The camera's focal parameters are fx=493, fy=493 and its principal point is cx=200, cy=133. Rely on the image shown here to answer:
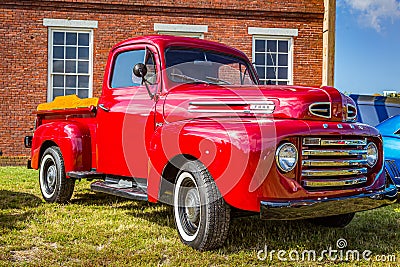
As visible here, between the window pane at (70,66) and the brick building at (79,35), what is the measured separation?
25mm

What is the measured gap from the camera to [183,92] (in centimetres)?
472

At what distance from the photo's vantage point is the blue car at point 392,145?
21.0ft

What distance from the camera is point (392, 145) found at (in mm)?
6695

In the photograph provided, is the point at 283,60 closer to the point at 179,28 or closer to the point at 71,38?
the point at 179,28

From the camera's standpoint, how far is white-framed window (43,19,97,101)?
1259 centimetres

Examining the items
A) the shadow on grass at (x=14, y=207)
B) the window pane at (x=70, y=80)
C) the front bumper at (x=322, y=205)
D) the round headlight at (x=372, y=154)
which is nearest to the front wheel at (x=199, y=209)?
the front bumper at (x=322, y=205)

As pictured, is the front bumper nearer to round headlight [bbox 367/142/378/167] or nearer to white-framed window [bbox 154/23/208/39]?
round headlight [bbox 367/142/378/167]

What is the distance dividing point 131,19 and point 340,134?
9.74 meters

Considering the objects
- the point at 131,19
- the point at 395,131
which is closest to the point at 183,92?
the point at 395,131

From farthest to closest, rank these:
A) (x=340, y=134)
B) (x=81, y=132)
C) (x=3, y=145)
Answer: (x=3, y=145) → (x=81, y=132) → (x=340, y=134)

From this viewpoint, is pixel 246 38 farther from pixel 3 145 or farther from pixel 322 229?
pixel 322 229

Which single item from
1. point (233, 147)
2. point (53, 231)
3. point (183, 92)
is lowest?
point (53, 231)

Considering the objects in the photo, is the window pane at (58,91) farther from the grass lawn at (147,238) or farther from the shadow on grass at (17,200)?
the grass lawn at (147,238)

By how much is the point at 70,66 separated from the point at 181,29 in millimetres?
3026
